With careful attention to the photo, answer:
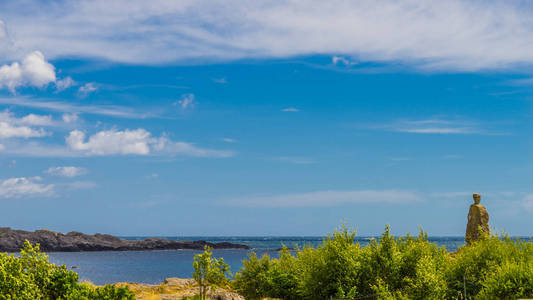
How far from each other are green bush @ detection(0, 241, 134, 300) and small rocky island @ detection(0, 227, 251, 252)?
9876cm

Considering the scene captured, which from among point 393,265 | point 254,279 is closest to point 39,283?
point 254,279

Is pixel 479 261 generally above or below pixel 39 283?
above

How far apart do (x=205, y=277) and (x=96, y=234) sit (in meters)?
125

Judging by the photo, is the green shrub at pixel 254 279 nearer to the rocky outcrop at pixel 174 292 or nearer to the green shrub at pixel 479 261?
the rocky outcrop at pixel 174 292

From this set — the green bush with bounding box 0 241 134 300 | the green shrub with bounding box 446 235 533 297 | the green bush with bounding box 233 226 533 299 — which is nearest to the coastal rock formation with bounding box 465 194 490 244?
the green bush with bounding box 233 226 533 299

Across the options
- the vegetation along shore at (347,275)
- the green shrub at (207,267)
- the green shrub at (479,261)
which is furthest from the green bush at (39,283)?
the green shrub at (479,261)

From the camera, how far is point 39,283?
1911cm

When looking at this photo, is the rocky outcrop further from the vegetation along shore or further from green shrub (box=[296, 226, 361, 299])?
green shrub (box=[296, 226, 361, 299])

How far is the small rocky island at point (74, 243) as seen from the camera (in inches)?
4535

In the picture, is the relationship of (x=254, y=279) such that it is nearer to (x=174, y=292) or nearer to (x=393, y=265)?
(x=174, y=292)

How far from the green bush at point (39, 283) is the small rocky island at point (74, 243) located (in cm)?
9876

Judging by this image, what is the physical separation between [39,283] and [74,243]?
4355 inches

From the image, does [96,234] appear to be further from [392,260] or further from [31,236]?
[392,260]

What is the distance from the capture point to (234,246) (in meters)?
141
